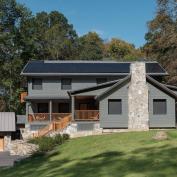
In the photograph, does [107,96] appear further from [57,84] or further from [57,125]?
[57,84]

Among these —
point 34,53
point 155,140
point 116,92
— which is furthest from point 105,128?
point 34,53

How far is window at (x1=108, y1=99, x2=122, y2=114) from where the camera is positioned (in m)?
43.5

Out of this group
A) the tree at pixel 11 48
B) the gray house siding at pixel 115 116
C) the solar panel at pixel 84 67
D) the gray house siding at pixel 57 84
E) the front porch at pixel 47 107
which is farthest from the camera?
the tree at pixel 11 48

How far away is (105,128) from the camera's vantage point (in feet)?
143

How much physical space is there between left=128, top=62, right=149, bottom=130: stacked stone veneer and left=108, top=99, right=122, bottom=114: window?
0.92m

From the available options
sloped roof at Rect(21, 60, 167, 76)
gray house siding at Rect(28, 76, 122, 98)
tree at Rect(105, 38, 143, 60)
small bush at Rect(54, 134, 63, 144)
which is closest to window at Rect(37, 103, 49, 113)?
gray house siding at Rect(28, 76, 122, 98)

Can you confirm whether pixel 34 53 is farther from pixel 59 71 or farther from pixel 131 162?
pixel 131 162

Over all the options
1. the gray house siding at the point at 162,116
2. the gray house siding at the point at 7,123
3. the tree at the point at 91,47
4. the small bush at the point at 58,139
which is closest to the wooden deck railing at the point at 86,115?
the gray house siding at the point at 162,116

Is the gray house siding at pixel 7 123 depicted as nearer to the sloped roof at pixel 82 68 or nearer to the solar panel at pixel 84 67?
the sloped roof at pixel 82 68

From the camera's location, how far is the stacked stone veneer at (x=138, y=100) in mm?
42906

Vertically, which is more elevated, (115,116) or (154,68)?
(154,68)

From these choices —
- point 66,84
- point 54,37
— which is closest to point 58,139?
point 66,84

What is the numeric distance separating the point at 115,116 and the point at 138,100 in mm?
2492

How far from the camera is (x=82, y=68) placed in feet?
178
